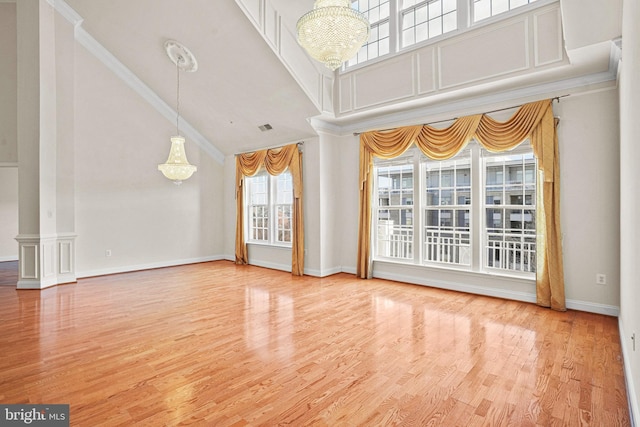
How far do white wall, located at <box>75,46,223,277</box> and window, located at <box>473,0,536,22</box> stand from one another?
6152mm

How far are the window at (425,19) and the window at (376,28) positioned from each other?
0.32 meters

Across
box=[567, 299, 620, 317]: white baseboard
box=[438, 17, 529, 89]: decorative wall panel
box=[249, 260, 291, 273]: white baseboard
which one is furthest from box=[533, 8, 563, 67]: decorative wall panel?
box=[249, 260, 291, 273]: white baseboard

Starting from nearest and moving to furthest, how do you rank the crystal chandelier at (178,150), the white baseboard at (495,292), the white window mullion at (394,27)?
the white baseboard at (495,292), the white window mullion at (394,27), the crystal chandelier at (178,150)

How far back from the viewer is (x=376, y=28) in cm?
556

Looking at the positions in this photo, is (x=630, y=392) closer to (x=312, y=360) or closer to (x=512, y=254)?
→ (x=312, y=360)

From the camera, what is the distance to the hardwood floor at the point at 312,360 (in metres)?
2.10

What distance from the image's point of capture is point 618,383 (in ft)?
7.86

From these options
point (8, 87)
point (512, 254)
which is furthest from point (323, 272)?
point (8, 87)

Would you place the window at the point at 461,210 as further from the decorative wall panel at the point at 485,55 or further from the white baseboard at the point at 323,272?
the decorative wall panel at the point at 485,55

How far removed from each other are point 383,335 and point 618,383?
179 centimetres

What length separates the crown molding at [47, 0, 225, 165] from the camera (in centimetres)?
562

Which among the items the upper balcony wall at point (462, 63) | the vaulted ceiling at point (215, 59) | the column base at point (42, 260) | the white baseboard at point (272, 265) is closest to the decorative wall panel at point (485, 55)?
the upper balcony wall at point (462, 63)

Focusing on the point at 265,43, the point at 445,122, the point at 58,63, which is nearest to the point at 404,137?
the point at 445,122

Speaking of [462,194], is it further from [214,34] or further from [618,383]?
[214,34]
